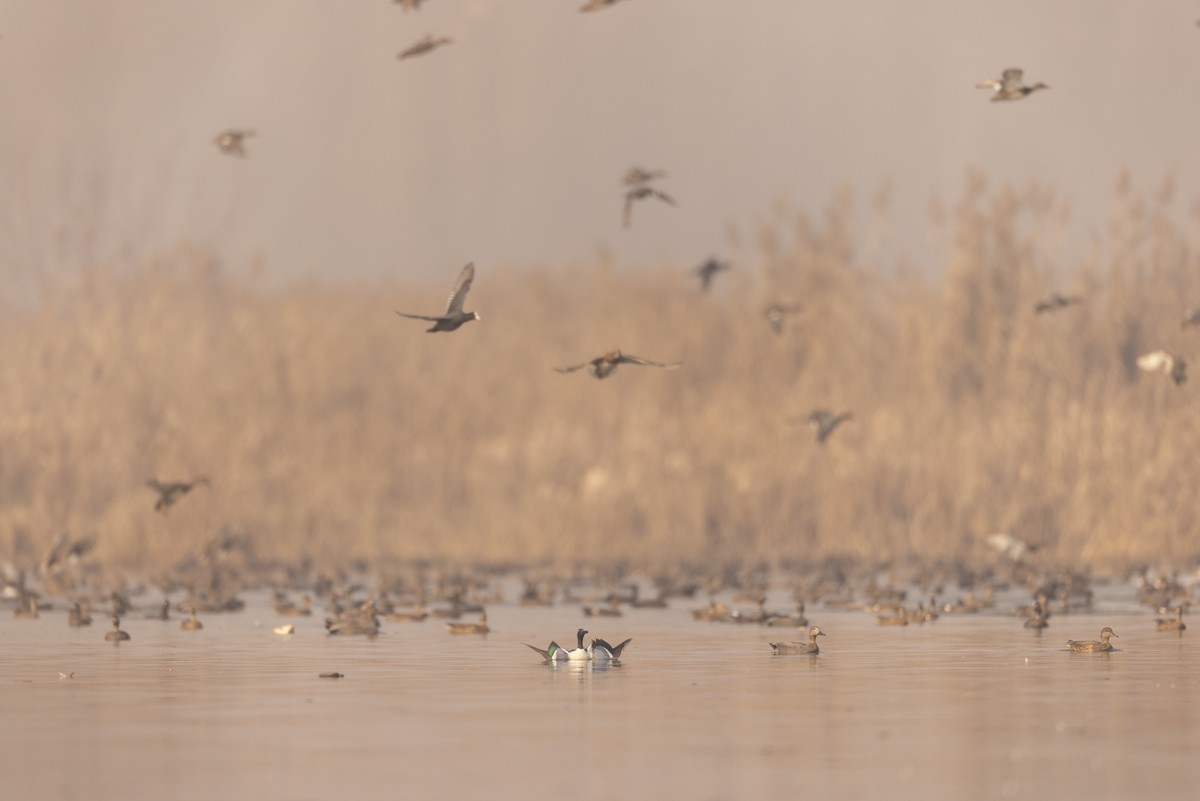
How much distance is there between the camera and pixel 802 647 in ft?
→ 95.1

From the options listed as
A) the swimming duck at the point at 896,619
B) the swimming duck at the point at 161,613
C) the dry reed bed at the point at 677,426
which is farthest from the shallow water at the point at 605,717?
the dry reed bed at the point at 677,426

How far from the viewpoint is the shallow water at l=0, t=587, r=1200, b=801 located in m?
17.2

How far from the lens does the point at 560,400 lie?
56.1m

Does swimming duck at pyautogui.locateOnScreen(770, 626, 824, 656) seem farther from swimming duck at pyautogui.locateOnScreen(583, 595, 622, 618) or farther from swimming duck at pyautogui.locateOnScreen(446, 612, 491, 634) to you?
swimming duck at pyautogui.locateOnScreen(583, 595, 622, 618)

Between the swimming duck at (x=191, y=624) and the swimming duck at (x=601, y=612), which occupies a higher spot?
the swimming duck at (x=601, y=612)

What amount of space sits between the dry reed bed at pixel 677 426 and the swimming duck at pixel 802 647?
1718 cm

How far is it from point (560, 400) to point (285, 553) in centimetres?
765

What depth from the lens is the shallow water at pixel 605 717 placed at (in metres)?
17.2

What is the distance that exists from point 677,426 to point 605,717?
103 feet

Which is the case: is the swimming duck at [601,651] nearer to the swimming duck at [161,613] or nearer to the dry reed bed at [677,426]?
the swimming duck at [161,613]

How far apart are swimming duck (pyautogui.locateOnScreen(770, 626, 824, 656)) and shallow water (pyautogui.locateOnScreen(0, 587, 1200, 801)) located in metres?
0.20

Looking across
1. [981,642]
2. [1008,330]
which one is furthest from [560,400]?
[981,642]

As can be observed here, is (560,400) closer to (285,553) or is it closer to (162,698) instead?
(285,553)

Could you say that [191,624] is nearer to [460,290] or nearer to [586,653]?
[586,653]
